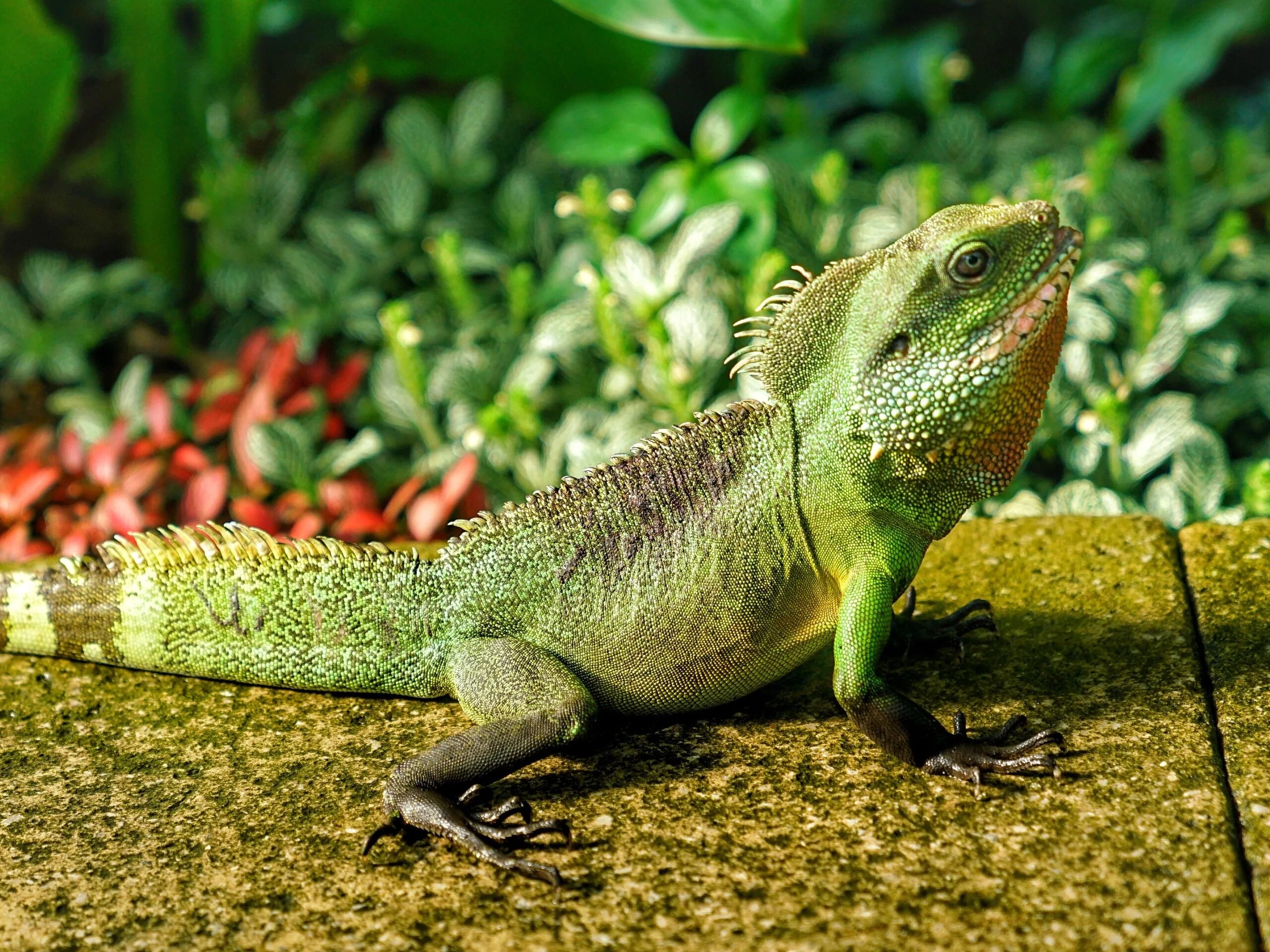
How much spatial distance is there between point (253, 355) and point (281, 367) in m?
0.33

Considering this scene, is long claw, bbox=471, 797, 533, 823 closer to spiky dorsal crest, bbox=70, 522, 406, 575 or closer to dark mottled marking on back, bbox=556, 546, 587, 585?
dark mottled marking on back, bbox=556, 546, 587, 585

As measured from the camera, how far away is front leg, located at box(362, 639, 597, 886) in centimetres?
251

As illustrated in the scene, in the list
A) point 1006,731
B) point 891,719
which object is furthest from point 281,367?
point 1006,731

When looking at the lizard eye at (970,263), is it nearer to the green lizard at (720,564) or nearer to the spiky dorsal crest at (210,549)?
the green lizard at (720,564)

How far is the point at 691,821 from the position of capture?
2574mm

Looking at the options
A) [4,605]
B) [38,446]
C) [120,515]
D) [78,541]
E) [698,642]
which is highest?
[698,642]

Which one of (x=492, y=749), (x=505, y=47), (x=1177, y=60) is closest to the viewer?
(x=492, y=749)

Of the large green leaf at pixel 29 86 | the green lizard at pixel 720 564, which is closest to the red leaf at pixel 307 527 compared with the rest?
the green lizard at pixel 720 564

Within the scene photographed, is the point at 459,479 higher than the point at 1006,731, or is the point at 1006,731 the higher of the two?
the point at 1006,731

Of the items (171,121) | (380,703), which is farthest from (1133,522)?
(171,121)

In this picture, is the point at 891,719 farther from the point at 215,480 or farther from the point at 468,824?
the point at 215,480

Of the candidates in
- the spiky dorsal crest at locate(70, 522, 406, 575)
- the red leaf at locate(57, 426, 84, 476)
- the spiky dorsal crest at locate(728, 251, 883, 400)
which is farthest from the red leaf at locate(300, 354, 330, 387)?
the spiky dorsal crest at locate(728, 251, 883, 400)

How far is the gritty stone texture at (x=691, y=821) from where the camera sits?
2.24 m

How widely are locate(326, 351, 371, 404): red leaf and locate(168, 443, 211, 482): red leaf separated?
23.1 inches
